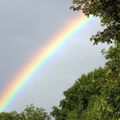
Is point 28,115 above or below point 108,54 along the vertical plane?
above

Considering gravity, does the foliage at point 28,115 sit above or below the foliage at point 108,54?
above

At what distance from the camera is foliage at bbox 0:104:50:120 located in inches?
4444

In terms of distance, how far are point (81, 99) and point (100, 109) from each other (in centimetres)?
5514

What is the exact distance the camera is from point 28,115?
375ft

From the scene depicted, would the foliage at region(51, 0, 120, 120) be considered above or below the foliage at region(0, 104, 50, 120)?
below

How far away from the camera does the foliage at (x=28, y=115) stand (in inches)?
4444

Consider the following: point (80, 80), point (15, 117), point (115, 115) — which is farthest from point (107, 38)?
point (15, 117)

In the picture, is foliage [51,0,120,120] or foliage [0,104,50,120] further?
foliage [0,104,50,120]

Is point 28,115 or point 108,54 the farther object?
point 28,115

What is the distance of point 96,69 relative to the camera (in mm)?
84625

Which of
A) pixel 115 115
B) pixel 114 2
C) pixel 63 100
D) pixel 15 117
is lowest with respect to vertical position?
pixel 115 115

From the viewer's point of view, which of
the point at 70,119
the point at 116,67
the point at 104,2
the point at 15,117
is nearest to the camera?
the point at 104,2

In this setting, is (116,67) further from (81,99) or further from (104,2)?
(81,99)

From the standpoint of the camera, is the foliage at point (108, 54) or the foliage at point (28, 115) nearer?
the foliage at point (108, 54)
